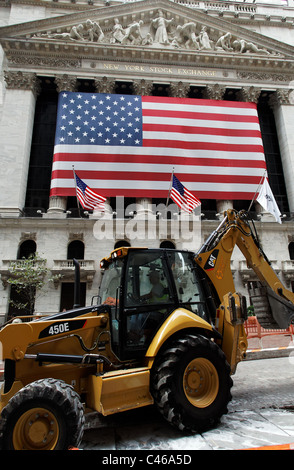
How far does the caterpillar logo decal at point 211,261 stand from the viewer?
563 cm

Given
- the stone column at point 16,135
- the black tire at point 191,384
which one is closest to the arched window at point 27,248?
the stone column at point 16,135

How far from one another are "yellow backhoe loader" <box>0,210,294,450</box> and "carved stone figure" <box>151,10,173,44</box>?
90.0ft

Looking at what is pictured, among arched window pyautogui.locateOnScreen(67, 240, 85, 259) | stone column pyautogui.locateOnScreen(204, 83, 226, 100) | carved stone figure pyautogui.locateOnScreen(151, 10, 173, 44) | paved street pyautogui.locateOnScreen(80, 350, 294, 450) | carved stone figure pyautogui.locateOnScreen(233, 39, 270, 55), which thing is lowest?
paved street pyautogui.locateOnScreen(80, 350, 294, 450)

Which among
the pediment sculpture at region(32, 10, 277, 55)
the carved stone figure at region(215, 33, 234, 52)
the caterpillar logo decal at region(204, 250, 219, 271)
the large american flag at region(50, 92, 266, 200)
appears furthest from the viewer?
the carved stone figure at region(215, 33, 234, 52)

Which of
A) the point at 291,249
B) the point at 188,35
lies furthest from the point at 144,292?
the point at 188,35

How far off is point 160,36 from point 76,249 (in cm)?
2111

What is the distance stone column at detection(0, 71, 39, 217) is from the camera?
71.5 feet

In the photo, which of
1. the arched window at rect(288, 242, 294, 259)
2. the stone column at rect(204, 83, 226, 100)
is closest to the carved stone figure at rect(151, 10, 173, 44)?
the stone column at rect(204, 83, 226, 100)

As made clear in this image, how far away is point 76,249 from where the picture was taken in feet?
69.9

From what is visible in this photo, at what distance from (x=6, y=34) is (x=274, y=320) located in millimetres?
29707

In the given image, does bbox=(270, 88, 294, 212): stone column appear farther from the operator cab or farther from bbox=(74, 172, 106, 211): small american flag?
the operator cab

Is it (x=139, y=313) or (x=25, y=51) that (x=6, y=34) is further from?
(x=139, y=313)

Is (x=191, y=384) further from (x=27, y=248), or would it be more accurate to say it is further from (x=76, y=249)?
(x=27, y=248)
